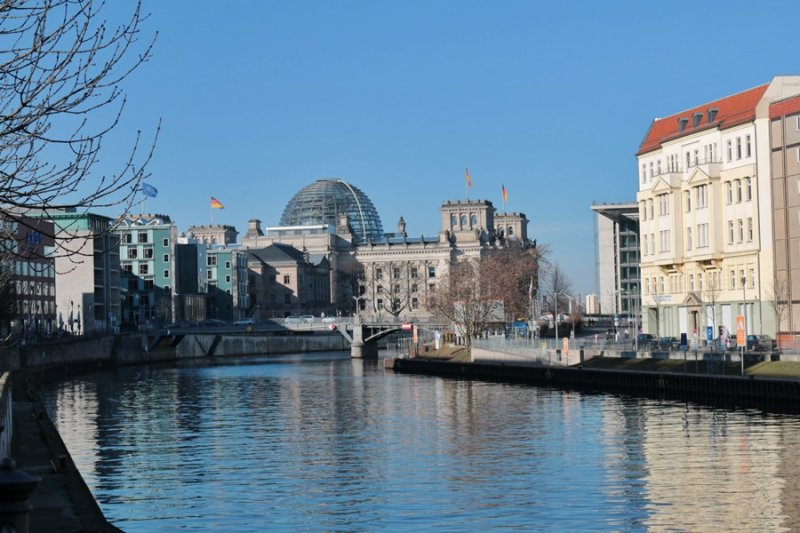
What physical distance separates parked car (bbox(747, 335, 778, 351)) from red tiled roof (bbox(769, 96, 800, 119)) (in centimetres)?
1578

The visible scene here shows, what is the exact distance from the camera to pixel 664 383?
82938mm

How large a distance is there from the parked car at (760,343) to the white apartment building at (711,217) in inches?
148

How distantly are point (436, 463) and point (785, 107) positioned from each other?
2307 inches

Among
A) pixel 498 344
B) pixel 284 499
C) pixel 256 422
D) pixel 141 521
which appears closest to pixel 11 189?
pixel 141 521

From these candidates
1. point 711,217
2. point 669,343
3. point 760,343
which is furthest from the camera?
point 711,217

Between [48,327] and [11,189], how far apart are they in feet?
508

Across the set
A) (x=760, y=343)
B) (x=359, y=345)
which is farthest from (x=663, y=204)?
(x=359, y=345)

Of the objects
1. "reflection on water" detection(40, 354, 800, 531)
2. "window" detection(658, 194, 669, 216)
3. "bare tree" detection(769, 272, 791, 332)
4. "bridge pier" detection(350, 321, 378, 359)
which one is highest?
"window" detection(658, 194, 669, 216)

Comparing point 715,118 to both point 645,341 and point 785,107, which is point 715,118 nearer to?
point 785,107

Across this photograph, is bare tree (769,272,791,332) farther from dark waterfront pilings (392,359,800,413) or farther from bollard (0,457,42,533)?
bollard (0,457,42,533)

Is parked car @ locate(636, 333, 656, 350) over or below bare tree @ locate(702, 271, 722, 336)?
below

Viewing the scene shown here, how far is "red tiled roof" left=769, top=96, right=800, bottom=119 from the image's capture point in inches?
3910

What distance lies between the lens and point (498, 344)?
12612 centimetres

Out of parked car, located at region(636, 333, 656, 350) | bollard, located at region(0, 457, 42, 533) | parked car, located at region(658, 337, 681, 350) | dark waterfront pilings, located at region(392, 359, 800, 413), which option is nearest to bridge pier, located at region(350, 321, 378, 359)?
dark waterfront pilings, located at region(392, 359, 800, 413)
